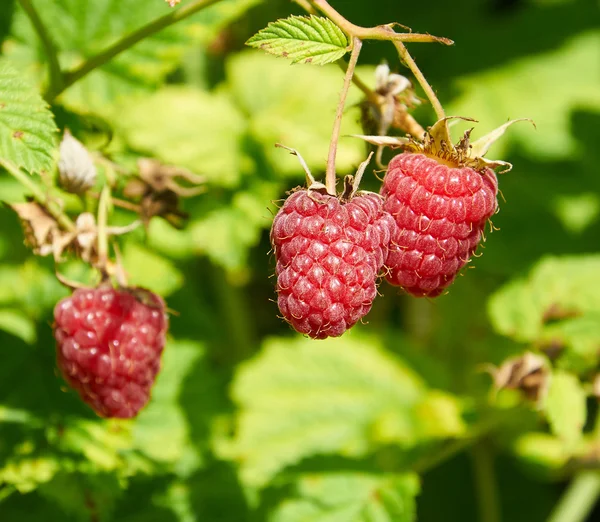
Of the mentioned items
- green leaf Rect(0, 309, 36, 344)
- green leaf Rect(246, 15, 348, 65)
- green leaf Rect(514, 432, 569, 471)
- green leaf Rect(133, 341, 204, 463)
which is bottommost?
green leaf Rect(514, 432, 569, 471)

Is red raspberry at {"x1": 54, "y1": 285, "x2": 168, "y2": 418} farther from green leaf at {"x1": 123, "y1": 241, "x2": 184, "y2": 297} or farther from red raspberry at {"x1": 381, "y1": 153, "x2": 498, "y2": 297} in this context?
green leaf at {"x1": 123, "y1": 241, "x2": 184, "y2": 297}

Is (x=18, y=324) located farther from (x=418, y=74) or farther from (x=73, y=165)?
(x=418, y=74)

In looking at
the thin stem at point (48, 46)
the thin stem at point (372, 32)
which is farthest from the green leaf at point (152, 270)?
the thin stem at point (372, 32)

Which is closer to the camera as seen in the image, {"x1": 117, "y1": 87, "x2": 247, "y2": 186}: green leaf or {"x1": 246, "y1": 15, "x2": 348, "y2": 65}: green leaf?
{"x1": 246, "y1": 15, "x2": 348, "y2": 65}: green leaf

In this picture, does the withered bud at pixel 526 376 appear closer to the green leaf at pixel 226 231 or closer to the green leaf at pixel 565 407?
the green leaf at pixel 565 407

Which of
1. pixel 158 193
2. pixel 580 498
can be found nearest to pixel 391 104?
pixel 158 193

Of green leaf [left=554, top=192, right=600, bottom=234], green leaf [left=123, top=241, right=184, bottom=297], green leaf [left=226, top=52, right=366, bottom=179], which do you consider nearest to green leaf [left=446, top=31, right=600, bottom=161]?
green leaf [left=554, top=192, right=600, bottom=234]

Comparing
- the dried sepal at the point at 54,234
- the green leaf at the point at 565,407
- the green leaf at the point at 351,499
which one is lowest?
the green leaf at the point at 351,499
